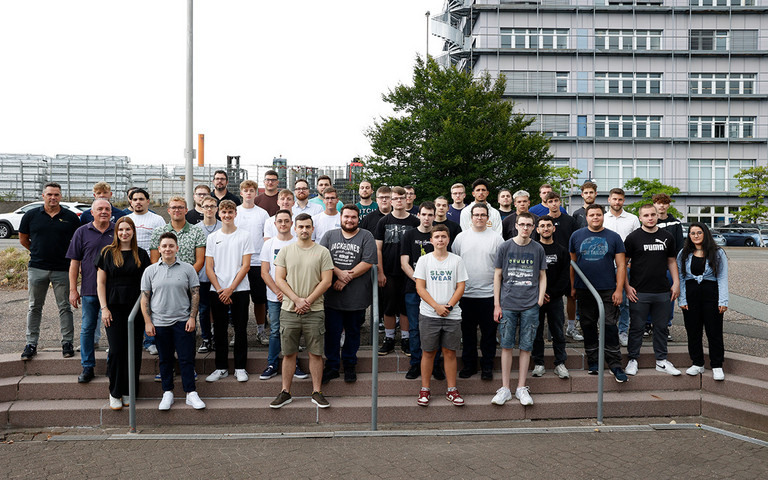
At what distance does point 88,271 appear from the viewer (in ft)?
20.4

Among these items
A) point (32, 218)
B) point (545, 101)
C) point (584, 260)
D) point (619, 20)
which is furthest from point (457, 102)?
point (619, 20)

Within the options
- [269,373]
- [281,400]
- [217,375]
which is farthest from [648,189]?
[217,375]

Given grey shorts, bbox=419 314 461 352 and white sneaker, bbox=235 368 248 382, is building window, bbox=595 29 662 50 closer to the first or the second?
grey shorts, bbox=419 314 461 352

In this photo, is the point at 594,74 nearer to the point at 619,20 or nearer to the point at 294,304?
the point at 619,20

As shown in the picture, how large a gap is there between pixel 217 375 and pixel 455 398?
2.70 metres

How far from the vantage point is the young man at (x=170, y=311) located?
577 centimetres

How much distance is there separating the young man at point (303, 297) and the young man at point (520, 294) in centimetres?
192

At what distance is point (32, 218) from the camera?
657 cm

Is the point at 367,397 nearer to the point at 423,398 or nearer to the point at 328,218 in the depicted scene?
the point at 423,398

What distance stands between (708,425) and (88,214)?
7.55m

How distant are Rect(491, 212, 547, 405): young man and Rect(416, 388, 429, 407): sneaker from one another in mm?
722

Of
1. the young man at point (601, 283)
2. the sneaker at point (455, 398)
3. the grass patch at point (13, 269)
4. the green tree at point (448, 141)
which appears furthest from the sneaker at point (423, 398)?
the green tree at point (448, 141)

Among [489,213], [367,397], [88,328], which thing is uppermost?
[489,213]

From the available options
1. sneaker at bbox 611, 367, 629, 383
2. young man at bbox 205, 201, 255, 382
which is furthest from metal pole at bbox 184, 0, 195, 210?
sneaker at bbox 611, 367, 629, 383
